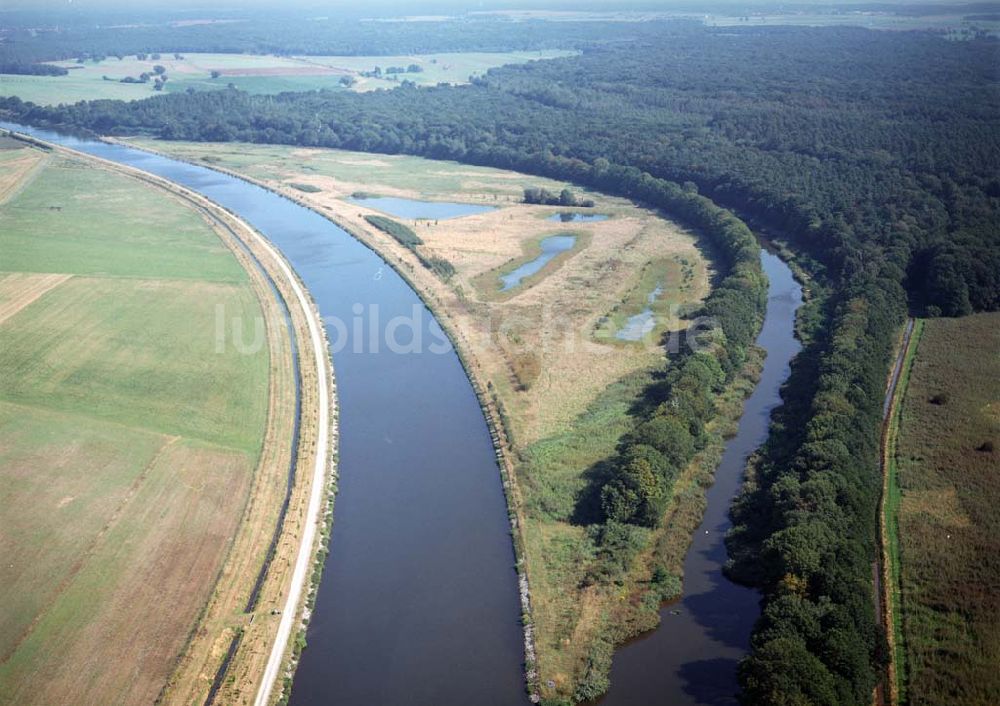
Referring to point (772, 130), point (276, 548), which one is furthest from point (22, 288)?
point (772, 130)

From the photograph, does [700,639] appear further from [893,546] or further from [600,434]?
[600,434]

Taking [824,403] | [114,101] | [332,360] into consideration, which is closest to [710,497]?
[824,403]

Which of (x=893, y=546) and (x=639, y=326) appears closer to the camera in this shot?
(x=893, y=546)

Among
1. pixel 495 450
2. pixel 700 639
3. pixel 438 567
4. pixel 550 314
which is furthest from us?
pixel 550 314

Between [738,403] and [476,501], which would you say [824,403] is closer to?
[738,403]

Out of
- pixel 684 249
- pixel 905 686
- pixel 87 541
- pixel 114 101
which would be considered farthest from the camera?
pixel 114 101

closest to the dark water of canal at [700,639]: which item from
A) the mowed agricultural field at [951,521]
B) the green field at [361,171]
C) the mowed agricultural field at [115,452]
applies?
the mowed agricultural field at [951,521]

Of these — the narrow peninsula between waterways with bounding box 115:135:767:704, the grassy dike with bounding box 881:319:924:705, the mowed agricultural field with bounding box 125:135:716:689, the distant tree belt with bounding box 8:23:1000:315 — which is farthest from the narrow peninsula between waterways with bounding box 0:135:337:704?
the distant tree belt with bounding box 8:23:1000:315
